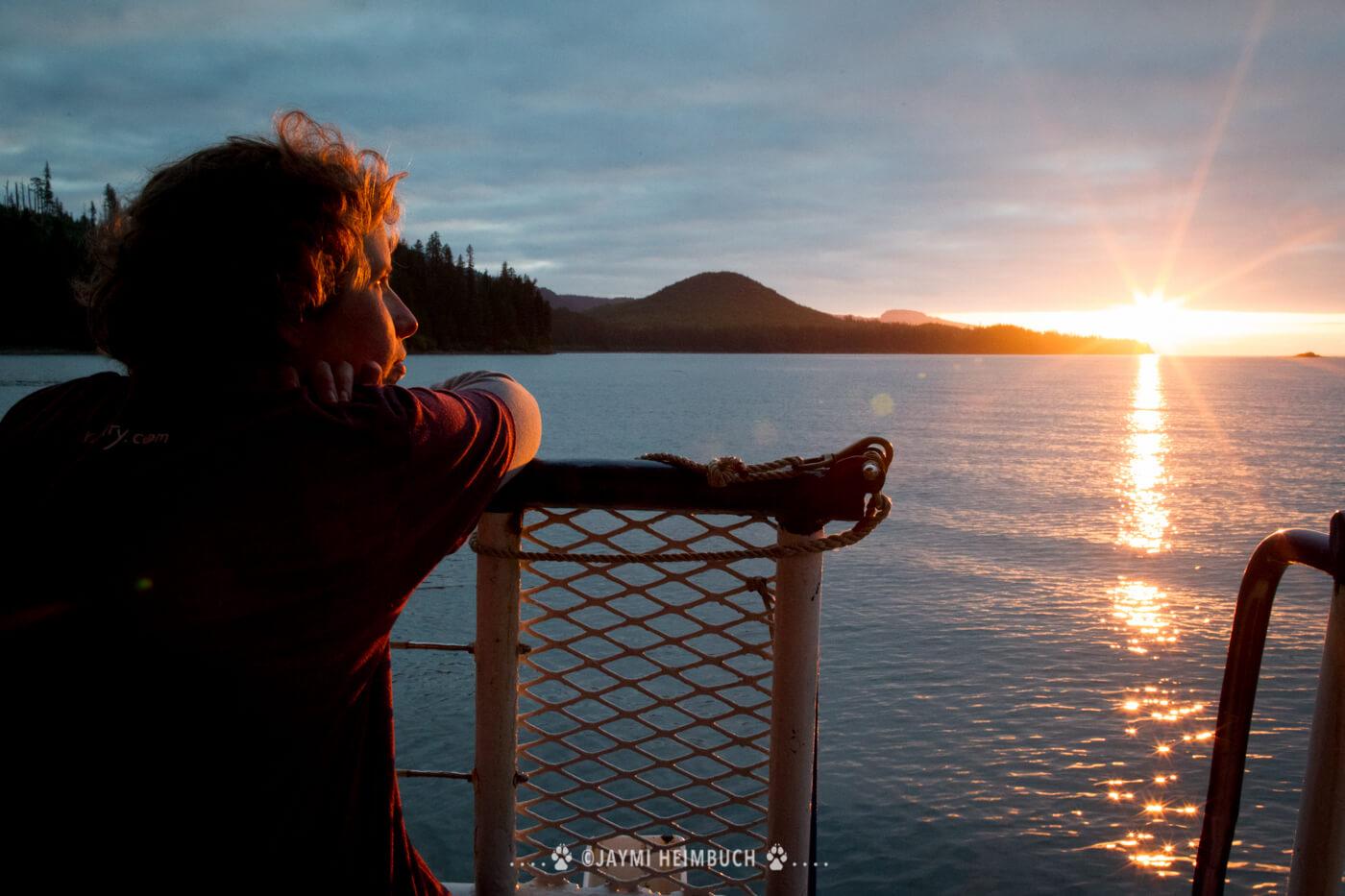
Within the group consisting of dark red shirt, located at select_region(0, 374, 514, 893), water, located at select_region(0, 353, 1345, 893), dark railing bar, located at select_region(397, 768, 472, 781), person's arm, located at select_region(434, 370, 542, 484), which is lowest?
water, located at select_region(0, 353, 1345, 893)

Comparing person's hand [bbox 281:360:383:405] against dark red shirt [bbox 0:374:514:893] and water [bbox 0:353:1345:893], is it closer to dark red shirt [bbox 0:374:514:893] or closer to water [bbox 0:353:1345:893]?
dark red shirt [bbox 0:374:514:893]

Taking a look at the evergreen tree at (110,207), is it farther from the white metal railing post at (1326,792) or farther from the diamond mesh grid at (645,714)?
the white metal railing post at (1326,792)

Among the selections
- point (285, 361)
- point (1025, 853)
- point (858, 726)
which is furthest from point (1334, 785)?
point (858, 726)

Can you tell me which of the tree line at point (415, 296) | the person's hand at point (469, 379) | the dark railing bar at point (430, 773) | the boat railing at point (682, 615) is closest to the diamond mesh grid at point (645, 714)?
the boat railing at point (682, 615)


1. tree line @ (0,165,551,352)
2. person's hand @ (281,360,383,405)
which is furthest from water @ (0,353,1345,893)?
tree line @ (0,165,551,352)

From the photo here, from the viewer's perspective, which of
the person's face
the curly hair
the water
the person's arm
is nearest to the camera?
the curly hair

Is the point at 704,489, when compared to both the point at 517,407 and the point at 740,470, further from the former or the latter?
the point at 517,407

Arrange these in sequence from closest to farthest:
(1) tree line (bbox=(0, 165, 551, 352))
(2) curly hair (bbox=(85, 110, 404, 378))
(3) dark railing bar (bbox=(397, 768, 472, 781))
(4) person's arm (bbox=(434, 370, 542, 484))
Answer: (2) curly hair (bbox=(85, 110, 404, 378)) → (4) person's arm (bbox=(434, 370, 542, 484)) → (3) dark railing bar (bbox=(397, 768, 472, 781)) → (1) tree line (bbox=(0, 165, 551, 352))

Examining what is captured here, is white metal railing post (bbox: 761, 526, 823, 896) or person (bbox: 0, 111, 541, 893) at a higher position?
person (bbox: 0, 111, 541, 893)

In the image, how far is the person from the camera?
3.13 ft

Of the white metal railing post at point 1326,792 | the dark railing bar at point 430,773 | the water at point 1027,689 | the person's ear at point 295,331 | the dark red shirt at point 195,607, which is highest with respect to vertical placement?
the person's ear at point 295,331

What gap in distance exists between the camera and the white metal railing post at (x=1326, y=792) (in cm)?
151

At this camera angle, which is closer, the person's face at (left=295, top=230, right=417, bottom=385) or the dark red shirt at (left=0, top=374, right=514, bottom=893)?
the dark red shirt at (left=0, top=374, right=514, bottom=893)

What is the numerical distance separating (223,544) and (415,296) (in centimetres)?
9405
